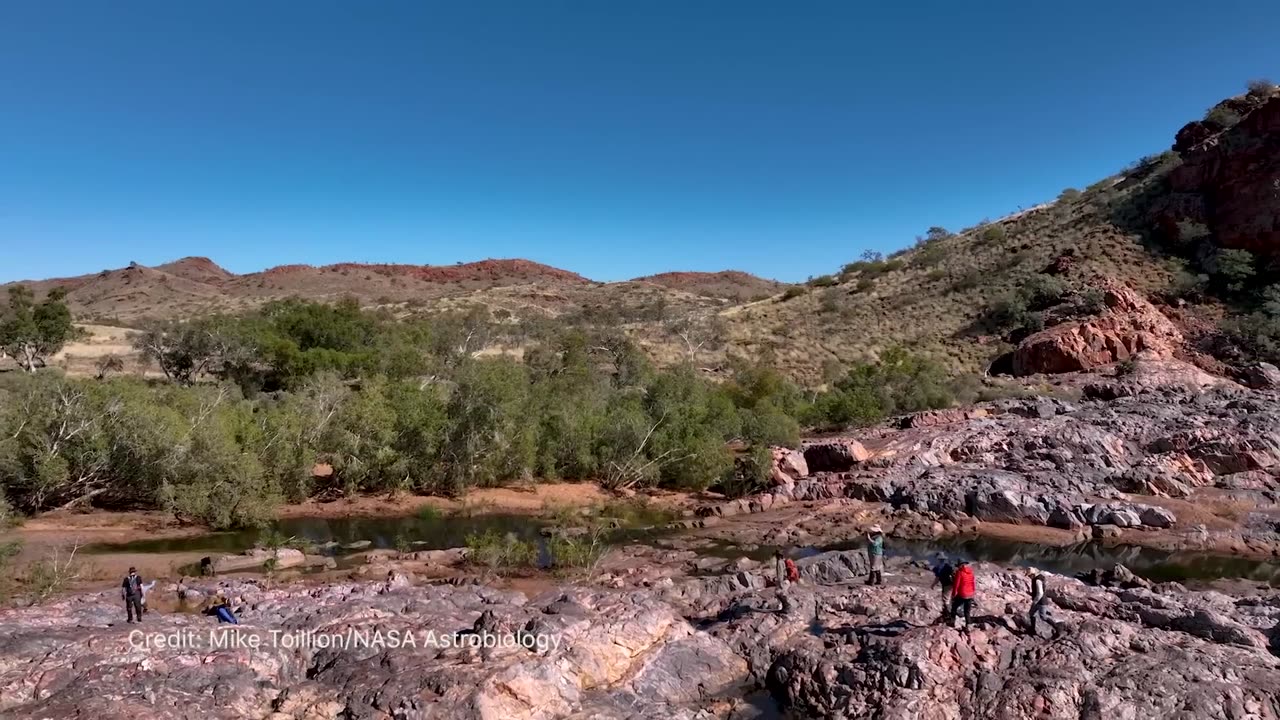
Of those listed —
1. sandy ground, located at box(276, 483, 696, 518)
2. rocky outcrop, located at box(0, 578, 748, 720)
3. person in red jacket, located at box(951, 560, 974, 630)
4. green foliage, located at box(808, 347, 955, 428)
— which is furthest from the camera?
green foliage, located at box(808, 347, 955, 428)

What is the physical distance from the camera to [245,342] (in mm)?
43031

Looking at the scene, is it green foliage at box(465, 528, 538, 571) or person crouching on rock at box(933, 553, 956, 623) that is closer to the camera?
person crouching on rock at box(933, 553, 956, 623)

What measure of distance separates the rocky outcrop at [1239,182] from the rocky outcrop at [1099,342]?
11.2 metres

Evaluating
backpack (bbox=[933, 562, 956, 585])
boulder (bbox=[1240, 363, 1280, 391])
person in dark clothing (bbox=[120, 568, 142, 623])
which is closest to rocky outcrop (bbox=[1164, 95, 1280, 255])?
boulder (bbox=[1240, 363, 1280, 391])

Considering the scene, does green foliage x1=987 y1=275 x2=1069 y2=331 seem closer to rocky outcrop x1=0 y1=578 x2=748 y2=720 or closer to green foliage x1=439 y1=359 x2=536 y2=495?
green foliage x1=439 y1=359 x2=536 y2=495

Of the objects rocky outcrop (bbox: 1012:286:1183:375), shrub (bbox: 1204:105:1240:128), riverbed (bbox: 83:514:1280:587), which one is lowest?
riverbed (bbox: 83:514:1280:587)

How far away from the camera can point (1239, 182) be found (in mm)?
49250

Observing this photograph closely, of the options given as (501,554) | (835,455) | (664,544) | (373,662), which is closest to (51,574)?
(501,554)

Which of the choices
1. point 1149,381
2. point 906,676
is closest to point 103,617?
point 906,676

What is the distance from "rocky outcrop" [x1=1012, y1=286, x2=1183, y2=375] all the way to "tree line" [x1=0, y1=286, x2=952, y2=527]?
21.9ft

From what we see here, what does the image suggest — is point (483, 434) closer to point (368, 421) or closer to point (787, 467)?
point (368, 421)

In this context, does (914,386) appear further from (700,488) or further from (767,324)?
(767,324)

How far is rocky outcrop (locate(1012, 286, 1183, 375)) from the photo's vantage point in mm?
40188

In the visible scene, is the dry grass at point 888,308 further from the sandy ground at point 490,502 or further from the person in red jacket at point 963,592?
the person in red jacket at point 963,592
